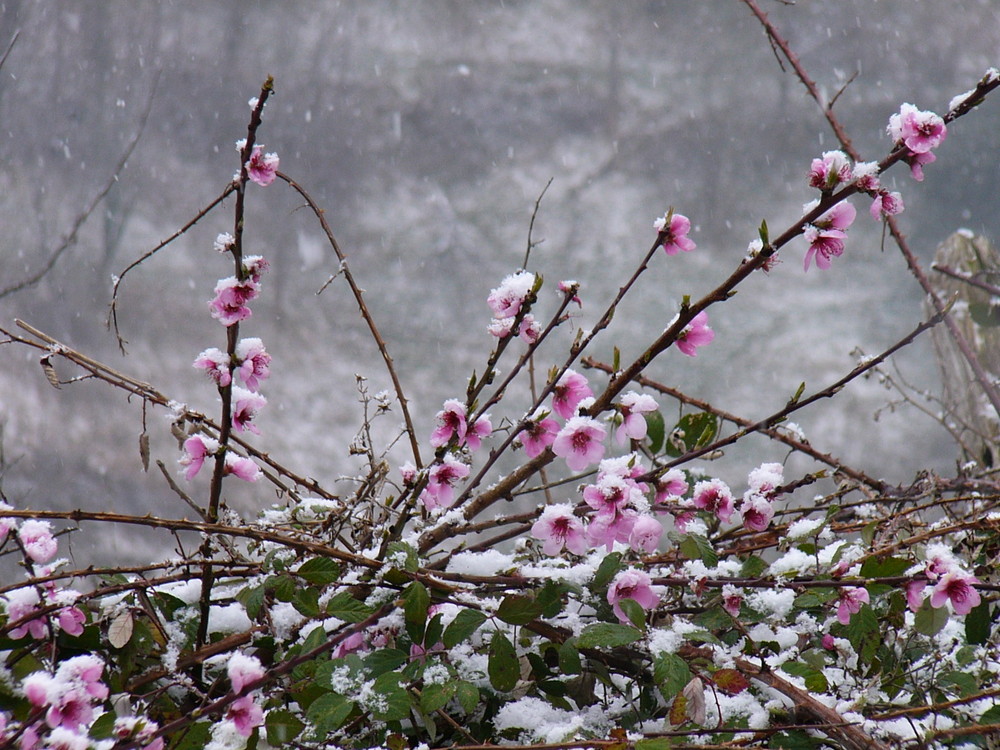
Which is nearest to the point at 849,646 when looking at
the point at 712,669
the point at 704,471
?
the point at 712,669

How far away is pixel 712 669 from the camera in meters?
0.81

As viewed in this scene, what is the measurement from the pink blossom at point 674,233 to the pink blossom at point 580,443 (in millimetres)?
276

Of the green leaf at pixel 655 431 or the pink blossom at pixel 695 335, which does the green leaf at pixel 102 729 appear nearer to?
the pink blossom at pixel 695 335

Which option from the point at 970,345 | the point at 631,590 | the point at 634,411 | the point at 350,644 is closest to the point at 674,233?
the point at 634,411

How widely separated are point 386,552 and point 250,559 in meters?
0.25

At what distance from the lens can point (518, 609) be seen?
0.77 m

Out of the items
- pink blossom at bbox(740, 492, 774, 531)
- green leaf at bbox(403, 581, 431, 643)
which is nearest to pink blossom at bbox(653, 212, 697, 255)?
pink blossom at bbox(740, 492, 774, 531)

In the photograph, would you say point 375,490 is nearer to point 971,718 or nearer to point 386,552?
point 386,552

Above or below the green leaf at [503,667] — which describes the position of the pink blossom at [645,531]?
above

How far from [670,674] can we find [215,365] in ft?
2.11

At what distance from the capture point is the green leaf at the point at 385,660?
0.76 meters

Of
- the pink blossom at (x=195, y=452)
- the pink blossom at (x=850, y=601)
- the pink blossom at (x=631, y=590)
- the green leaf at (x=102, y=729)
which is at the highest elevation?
the pink blossom at (x=195, y=452)

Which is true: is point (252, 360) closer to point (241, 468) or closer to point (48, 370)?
point (241, 468)

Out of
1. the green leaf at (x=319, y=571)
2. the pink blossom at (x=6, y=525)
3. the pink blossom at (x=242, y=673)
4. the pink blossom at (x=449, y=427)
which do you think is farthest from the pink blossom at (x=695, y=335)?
the pink blossom at (x=6, y=525)
